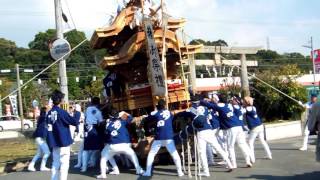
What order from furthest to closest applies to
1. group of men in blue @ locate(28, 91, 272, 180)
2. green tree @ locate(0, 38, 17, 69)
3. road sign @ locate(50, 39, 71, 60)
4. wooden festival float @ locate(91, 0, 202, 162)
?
green tree @ locate(0, 38, 17, 69) < road sign @ locate(50, 39, 71, 60) < wooden festival float @ locate(91, 0, 202, 162) < group of men in blue @ locate(28, 91, 272, 180)

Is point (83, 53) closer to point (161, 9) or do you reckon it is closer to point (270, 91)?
point (270, 91)

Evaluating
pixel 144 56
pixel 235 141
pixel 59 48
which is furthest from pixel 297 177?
pixel 59 48

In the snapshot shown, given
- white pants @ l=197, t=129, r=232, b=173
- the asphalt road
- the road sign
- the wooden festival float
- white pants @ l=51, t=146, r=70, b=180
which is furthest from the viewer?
the road sign

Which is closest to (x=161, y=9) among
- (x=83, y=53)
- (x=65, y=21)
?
(x=65, y=21)

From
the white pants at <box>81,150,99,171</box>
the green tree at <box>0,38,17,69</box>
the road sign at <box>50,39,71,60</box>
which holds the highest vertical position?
the green tree at <box>0,38,17,69</box>

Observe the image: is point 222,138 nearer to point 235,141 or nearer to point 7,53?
point 235,141

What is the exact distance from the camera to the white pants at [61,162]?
30.4 feet

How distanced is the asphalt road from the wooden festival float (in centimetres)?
117

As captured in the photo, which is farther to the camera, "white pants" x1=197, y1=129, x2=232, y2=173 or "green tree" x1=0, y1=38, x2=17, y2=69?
"green tree" x1=0, y1=38, x2=17, y2=69

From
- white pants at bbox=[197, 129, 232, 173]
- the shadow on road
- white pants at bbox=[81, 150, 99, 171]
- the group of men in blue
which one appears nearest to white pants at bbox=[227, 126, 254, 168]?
the group of men in blue

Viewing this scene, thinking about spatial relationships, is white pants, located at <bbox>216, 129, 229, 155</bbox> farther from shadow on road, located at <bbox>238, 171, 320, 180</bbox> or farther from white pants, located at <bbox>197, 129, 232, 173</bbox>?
shadow on road, located at <bbox>238, 171, 320, 180</bbox>

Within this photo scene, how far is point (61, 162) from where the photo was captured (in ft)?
30.5

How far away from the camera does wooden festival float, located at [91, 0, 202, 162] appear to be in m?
11.5

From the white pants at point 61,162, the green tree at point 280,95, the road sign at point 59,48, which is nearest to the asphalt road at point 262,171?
the white pants at point 61,162
